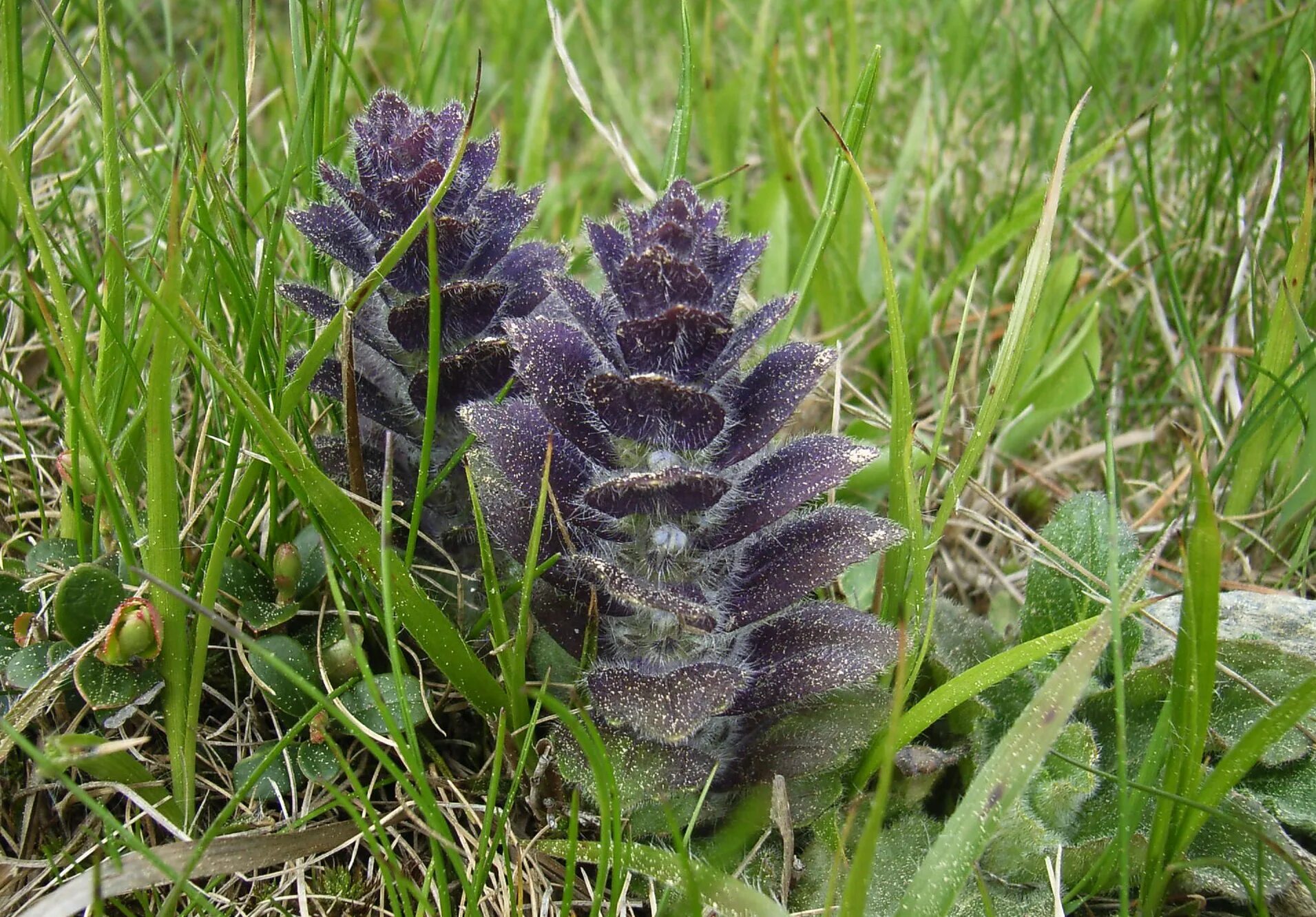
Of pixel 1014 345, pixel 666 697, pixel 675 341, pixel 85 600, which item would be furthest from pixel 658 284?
pixel 85 600

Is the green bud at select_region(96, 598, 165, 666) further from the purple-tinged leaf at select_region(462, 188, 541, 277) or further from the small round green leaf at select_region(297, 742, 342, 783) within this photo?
the purple-tinged leaf at select_region(462, 188, 541, 277)

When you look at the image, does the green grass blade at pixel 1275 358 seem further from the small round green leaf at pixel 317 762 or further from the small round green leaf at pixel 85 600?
the small round green leaf at pixel 85 600

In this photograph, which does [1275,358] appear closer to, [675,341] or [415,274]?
[675,341]

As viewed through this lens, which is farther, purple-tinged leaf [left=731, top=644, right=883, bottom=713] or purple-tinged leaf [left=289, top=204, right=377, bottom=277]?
purple-tinged leaf [left=289, top=204, right=377, bottom=277]

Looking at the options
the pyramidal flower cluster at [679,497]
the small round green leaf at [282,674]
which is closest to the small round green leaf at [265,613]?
the small round green leaf at [282,674]

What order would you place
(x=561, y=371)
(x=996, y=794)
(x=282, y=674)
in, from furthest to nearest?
(x=282, y=674) < (x=561, y=371) < (x=996, y=794)

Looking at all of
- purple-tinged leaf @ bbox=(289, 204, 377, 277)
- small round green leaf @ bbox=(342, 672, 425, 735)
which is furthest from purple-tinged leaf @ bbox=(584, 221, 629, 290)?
small round green leaf @ bbox=(342, 672, 425, 735)
